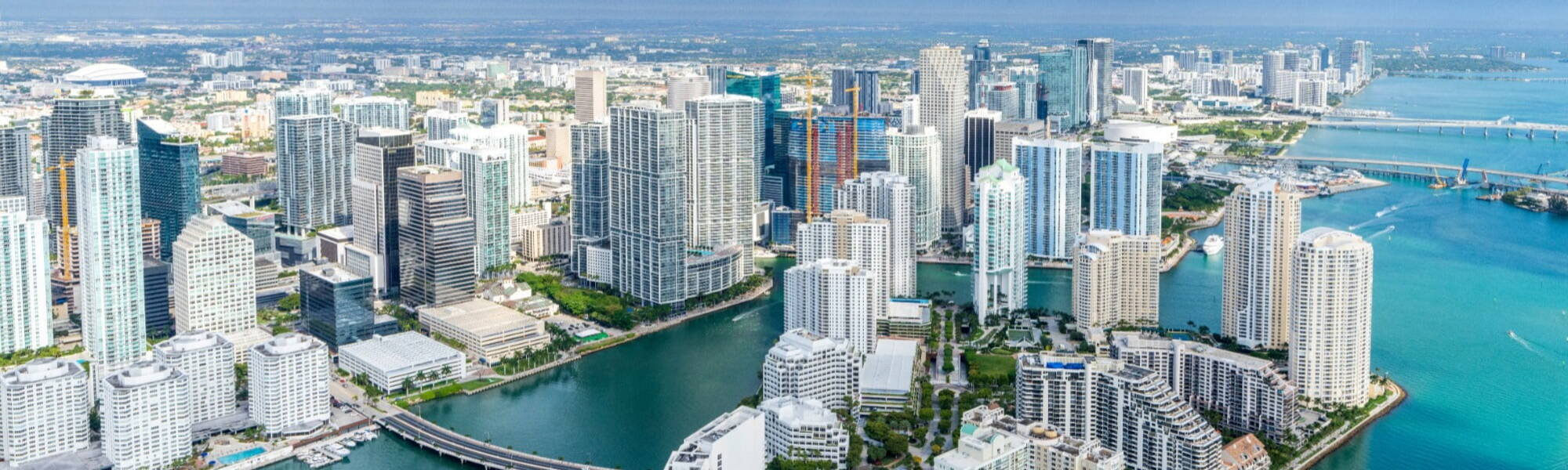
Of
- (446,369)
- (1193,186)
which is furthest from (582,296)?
(1193,186)

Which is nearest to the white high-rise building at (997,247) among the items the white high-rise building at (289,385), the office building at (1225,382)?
the office building at (1225,382)

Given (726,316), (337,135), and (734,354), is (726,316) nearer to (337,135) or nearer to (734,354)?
(734,354)

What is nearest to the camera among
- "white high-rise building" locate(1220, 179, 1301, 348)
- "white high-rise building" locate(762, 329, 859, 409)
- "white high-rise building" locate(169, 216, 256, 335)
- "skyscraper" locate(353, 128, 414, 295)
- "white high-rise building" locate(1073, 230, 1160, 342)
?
"white high-rise building" locate(762, 329, 859, 409)

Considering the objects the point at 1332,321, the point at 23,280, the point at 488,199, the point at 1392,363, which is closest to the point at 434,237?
the point at 488,199

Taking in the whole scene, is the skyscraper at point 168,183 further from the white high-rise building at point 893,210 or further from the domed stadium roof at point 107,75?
the domed stadium roof at point 107,75

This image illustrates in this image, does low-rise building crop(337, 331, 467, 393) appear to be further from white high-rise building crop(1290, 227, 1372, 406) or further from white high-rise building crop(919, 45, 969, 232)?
white high-rise building crop(919, 45, 969, 232)

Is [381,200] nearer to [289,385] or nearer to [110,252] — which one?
[110,252]

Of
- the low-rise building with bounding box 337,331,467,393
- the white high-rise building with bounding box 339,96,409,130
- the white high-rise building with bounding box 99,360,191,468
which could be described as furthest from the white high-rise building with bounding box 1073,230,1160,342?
the white high-rise building with bounding box 339,96,409,130
